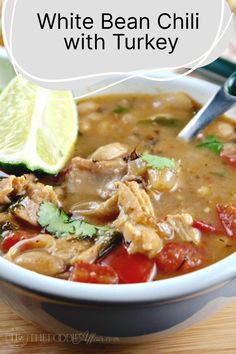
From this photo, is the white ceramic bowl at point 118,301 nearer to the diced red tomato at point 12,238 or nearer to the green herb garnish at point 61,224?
the diced red tomato at point 12,238

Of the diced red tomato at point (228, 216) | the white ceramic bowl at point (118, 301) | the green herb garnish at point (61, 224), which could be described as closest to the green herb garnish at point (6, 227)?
the green herb garnish at point (61, 224)

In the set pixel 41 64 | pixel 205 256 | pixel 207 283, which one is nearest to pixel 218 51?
pixel 41 64

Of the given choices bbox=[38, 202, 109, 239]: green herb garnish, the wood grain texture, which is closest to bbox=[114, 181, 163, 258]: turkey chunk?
bbox=[38, 202, 109, 239]: green herb garnish

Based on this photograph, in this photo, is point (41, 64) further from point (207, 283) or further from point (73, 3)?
point (207, 283)

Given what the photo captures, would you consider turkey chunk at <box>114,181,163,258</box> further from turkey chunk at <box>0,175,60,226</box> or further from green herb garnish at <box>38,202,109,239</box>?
turkey chunk at <box>0,175,60,226</box>

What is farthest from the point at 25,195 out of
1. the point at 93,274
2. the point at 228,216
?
the point at 228,216

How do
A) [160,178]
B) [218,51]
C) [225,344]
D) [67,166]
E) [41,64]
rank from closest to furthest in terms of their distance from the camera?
[225,344], [160,178], [67,166], [41,64], [218,51]

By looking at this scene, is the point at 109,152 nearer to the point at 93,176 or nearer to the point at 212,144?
the point at 93,176
